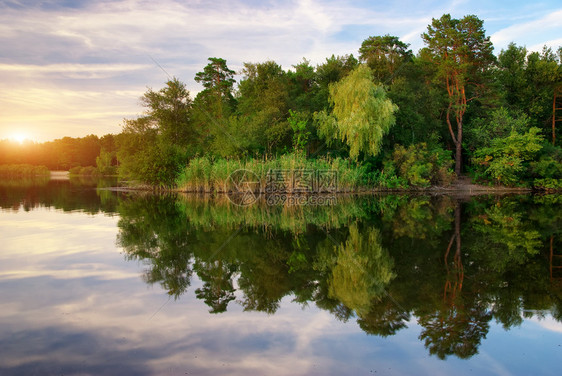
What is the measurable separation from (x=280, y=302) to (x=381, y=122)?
20053 mm

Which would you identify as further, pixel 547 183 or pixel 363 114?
pixel 547 183

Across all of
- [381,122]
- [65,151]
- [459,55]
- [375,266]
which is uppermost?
[459,55]

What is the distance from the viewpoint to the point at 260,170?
71.9 ft

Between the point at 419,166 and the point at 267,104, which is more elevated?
the point at 267,104

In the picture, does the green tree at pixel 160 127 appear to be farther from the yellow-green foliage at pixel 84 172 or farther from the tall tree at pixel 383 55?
the yellow-green foliage at pixel 84 172

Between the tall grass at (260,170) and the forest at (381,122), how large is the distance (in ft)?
0.24

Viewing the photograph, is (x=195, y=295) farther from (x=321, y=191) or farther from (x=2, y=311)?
(x=321, y=191)

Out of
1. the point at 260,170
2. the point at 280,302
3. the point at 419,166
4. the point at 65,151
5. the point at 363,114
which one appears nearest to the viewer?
the point at 280,302

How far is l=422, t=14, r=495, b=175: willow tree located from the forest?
8cm

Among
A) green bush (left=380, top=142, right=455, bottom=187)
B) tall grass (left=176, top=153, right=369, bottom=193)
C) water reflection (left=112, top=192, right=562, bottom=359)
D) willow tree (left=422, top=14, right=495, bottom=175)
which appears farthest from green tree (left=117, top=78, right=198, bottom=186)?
willow tree (left=422, top=14, right=495, bottom=175)

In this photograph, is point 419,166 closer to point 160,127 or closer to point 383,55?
point 383,55

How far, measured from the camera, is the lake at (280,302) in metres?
3.78

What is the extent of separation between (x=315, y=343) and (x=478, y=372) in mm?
1560

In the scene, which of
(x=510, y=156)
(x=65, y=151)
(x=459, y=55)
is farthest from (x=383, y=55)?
(x=65, y=151)
